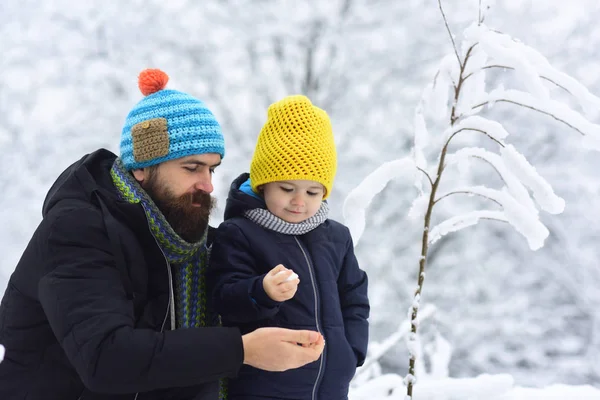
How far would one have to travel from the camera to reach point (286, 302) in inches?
66.2

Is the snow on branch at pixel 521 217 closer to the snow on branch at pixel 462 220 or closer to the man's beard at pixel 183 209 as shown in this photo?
the snow on branch at pixel 462 220

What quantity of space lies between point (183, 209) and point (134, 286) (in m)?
0.29

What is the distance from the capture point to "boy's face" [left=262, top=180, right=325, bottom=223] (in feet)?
5.73

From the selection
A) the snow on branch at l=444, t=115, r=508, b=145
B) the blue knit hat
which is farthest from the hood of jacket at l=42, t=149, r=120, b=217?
the snow on branch at l=444, t=115, r=508, b=145

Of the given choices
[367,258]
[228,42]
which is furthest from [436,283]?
[228,42]

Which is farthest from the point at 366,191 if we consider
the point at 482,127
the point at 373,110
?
the point at 373,110

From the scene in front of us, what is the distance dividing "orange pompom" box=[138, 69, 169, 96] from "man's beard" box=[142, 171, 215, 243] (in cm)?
31

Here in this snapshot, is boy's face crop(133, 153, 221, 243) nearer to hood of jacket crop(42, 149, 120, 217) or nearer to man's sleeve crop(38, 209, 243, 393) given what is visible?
hood of jacket crop(42, 149, 120, 217)

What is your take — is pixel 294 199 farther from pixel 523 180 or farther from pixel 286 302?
pixel 523 180

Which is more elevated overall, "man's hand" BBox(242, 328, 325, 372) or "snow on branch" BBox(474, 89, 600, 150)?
"snow on branch" BBox(474, 89, 600, 150)

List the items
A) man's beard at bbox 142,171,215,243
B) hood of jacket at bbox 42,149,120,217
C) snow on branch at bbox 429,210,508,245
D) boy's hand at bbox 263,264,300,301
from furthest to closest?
1. snow on branch at bbox 429,210,508,245
2. man's beard at bbox 142,171,215,243
3. hood of jacket at bbox 42,149,120,217
4. boy's hand at bbox 263,264,300,301

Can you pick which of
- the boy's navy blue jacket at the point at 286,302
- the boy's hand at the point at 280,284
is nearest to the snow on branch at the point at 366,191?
the boy's navy blue jacket at the point at 286,302

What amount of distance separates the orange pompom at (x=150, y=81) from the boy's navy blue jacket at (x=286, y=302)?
1.48ft

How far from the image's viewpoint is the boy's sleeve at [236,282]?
1.52m
